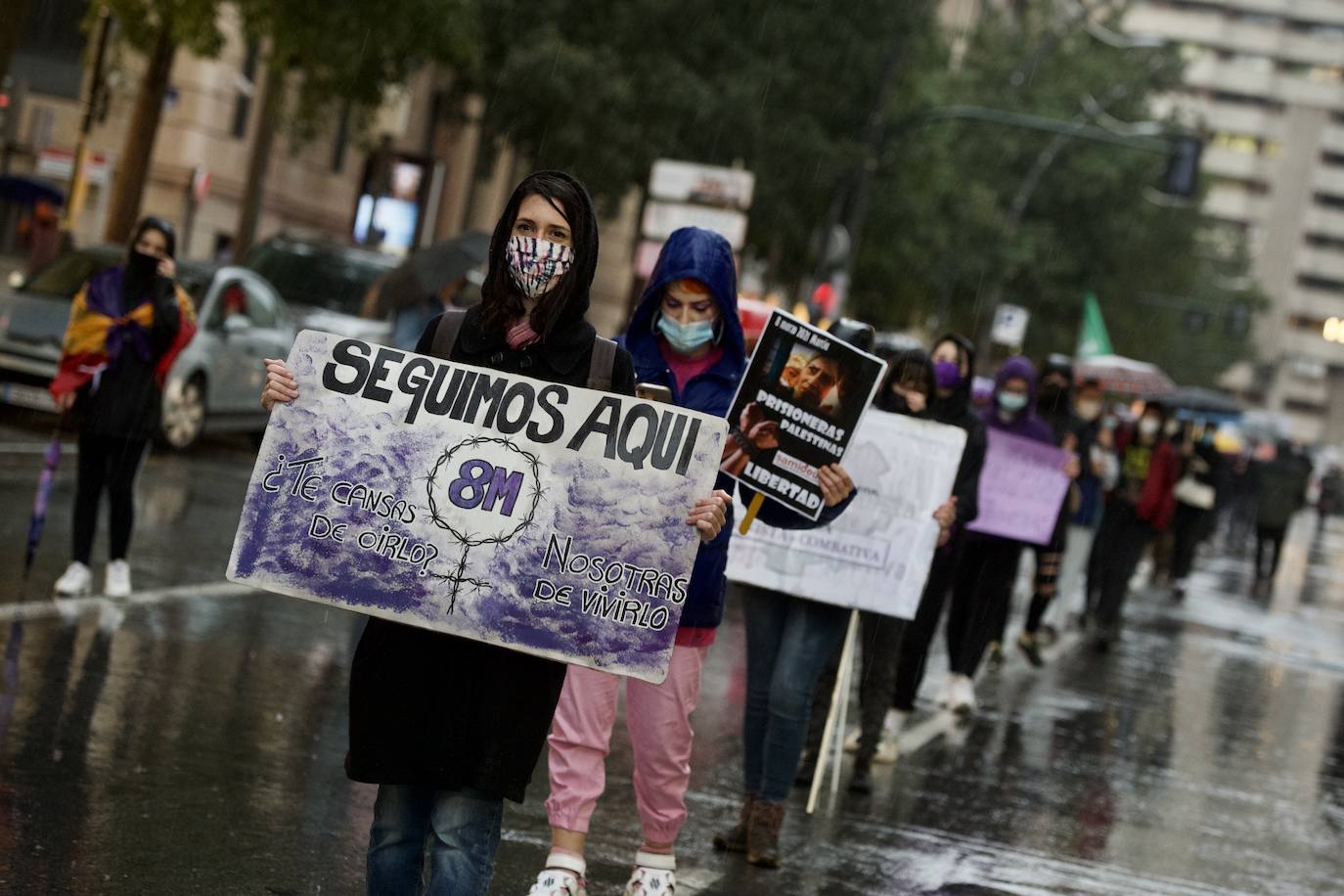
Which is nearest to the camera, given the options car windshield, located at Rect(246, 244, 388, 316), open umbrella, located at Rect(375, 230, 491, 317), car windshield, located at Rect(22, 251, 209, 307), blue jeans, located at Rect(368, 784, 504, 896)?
blue jeans, located at Rect(368, 784, 504, 896)

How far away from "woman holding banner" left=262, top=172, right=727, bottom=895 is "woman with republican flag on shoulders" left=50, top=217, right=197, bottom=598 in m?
5.97

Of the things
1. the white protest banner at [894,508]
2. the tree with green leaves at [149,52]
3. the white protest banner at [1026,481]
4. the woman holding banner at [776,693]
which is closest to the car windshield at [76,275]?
the tree with green leaves at [149,52]

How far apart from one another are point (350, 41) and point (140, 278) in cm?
1455

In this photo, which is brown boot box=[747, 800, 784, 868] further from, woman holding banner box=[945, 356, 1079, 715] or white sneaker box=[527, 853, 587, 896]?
woman holding banner box=[945, 356, 1079, 715]

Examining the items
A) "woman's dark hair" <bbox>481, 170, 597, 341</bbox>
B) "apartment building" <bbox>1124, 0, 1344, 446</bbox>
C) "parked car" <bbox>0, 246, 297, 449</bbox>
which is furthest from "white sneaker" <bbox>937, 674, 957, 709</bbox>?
"apartment building" <bbox>1124, 0, 1344, 446</bbox>

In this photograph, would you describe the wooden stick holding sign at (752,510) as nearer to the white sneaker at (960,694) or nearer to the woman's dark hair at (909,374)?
the woman's dark hair at (909,374)

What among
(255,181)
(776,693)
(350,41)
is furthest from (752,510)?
Result: (255,181)

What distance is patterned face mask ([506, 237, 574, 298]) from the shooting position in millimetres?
4488

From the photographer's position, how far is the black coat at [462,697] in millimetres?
4328

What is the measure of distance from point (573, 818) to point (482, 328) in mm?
1859

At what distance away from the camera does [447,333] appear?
15.4ft

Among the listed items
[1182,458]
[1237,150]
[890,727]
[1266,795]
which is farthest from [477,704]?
[1237,150]

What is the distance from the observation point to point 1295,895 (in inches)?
320

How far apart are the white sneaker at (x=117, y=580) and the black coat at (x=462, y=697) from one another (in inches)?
245
